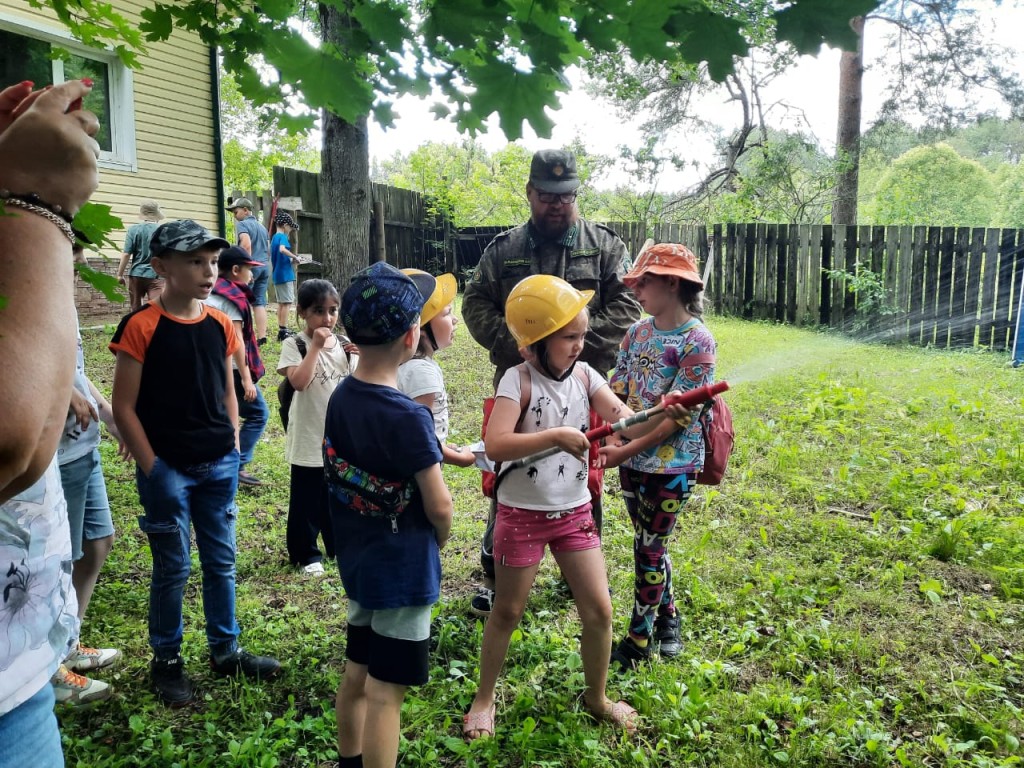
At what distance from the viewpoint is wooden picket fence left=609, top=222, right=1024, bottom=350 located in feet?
36.1

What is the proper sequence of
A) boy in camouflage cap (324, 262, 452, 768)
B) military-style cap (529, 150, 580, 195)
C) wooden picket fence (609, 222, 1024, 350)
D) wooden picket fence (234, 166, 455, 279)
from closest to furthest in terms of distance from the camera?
1. boy in camouflage cap (324, 262, 452, 768)
2. military-style cap (529, 150, 580, 195)
3. wooden picket fence (609, 222, 1024, 350)
4. wooden picket fence (234, 166, 455, 279)

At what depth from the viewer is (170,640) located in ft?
9.88

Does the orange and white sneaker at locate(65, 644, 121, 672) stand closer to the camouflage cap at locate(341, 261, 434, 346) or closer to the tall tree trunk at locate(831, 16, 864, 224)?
the camouflage cap at locate(341, 261, 434, 346)

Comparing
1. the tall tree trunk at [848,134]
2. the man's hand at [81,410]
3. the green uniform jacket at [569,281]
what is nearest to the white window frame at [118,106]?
the green uniform jacket at [569,281]

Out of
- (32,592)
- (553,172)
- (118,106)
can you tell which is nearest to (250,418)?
(553,172)

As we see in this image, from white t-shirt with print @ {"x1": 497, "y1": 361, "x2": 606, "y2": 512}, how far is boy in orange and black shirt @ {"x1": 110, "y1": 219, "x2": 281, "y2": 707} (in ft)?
4.18

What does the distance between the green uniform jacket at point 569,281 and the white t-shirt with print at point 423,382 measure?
717 mm

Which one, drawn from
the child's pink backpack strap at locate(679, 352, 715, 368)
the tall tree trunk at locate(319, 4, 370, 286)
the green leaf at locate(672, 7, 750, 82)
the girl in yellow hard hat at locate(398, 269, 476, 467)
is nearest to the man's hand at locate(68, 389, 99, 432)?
the girl in yellow hard hat at locate(398, 269, 476, 467)

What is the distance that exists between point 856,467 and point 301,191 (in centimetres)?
1036

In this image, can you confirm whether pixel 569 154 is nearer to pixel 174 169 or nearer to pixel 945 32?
pixel 174 169

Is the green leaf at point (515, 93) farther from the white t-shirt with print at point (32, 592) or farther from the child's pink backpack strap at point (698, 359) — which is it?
the child's pink backpack strap at point (698, 359)

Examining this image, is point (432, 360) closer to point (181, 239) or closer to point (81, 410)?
point (181, 239)

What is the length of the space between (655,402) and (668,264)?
0.62m

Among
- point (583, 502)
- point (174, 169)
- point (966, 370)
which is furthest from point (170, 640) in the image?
point (174, 169)
